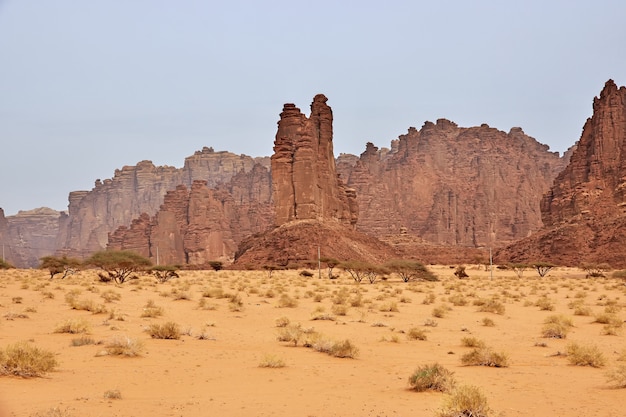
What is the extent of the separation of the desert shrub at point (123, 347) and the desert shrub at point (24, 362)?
196cm

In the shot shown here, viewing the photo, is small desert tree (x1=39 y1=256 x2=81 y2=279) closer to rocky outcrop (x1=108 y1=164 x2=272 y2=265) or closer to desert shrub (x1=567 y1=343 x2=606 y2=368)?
desert shrub (x1=567 y1=343 x2=606 y2=368)

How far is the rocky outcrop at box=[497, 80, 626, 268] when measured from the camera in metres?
77.0

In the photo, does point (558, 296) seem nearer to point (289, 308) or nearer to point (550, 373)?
point (289, 308)

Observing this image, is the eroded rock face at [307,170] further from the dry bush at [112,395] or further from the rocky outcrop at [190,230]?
the dry bush at [112,395]

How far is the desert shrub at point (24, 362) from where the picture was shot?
10.7 m

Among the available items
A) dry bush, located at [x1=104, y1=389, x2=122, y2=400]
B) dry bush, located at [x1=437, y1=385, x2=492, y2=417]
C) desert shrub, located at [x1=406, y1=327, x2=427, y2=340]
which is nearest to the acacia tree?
desert shrub, located at [x1=406, y1=327, x2=427, y2=340]

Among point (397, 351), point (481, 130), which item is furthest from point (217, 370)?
point (481, 130)

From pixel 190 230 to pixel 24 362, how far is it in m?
112

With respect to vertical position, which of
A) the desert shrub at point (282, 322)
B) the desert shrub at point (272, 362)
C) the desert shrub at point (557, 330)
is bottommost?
the desert shrub at point (557, 330)

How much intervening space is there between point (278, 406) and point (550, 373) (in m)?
6.57

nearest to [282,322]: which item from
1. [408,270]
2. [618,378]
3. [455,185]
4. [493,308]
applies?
[493,308]

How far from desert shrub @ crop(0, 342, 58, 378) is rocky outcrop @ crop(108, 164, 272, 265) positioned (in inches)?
4150

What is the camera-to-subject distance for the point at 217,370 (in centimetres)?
1281

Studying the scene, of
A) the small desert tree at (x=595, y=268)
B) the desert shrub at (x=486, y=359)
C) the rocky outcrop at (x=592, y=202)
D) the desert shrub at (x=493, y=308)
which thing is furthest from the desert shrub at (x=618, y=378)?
the rocky outcrop at (x=592, y=202)
